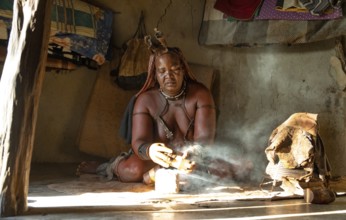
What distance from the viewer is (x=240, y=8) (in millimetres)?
6059

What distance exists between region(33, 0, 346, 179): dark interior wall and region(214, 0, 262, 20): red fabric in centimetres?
56

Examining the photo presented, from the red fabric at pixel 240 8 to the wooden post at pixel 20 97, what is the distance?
117 inches

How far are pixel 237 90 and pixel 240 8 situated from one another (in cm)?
106

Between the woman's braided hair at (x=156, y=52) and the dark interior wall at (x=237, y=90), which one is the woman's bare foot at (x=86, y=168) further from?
the woman's braided hair at (x=156, y=52)

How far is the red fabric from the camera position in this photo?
5996mm

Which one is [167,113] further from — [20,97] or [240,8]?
[20,97]

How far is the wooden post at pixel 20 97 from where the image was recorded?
3.47m

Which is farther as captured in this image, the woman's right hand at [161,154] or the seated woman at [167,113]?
the seated woman at [167,113]

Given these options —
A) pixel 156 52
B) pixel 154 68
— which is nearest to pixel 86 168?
pixel 154 68

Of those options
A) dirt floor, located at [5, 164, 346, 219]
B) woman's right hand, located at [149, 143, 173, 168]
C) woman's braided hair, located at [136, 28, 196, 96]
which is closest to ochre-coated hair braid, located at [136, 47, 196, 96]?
woman's braided hair, located at [136, 28, 196, 96]

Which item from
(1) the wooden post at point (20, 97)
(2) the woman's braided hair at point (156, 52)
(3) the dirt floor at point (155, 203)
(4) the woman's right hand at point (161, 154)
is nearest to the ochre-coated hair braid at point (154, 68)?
(2) the woman's braided hair at point (156, 52)

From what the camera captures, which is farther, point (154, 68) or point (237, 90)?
point (237, 90)

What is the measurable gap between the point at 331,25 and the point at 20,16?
3395 millimetres

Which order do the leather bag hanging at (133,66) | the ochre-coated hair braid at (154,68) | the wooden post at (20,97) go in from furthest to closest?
the leather bag hanging at (133,66) → the ochre-coated hair braid at (154,68) → the wooden post at (20,97)
